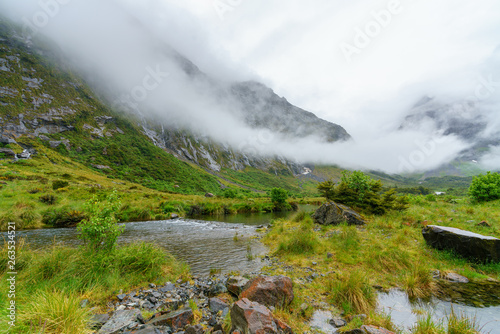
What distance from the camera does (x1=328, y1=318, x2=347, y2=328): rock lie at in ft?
19.2

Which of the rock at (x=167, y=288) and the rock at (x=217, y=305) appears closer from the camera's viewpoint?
the rock at (x=217, y=305)

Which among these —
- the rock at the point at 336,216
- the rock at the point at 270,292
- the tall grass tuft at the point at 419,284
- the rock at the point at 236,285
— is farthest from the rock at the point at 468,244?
the rock at the point at 236,285

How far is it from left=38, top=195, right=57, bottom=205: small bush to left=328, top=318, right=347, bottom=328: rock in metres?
40.1

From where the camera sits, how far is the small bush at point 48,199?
29331mm

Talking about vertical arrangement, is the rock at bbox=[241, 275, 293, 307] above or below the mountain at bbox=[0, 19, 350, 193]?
below

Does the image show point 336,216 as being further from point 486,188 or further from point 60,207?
point 60,207

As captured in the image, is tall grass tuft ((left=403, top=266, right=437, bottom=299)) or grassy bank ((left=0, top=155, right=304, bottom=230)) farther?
grassy bank ((left=0, top=155, right=304, bottom=230))

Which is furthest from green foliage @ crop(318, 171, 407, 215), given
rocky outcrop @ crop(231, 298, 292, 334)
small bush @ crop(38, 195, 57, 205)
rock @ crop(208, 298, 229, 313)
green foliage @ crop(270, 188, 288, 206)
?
small bush @ crop(38, 195, 57, 205)

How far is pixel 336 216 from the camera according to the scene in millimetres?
21297

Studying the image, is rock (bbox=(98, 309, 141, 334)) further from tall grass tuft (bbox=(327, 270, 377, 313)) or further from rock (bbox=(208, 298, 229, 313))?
tall grass tuft (bbox=(327, 270, 377, 313))

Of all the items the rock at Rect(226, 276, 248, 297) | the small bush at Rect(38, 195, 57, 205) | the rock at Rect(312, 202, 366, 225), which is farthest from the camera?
the small bush at Rect(38, 195, 57, 205)

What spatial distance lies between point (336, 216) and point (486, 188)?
20375 mm

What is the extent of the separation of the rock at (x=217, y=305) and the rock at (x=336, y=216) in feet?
56.9

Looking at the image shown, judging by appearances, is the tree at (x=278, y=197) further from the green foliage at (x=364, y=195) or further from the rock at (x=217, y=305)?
the rock at (x=217, y=305)
